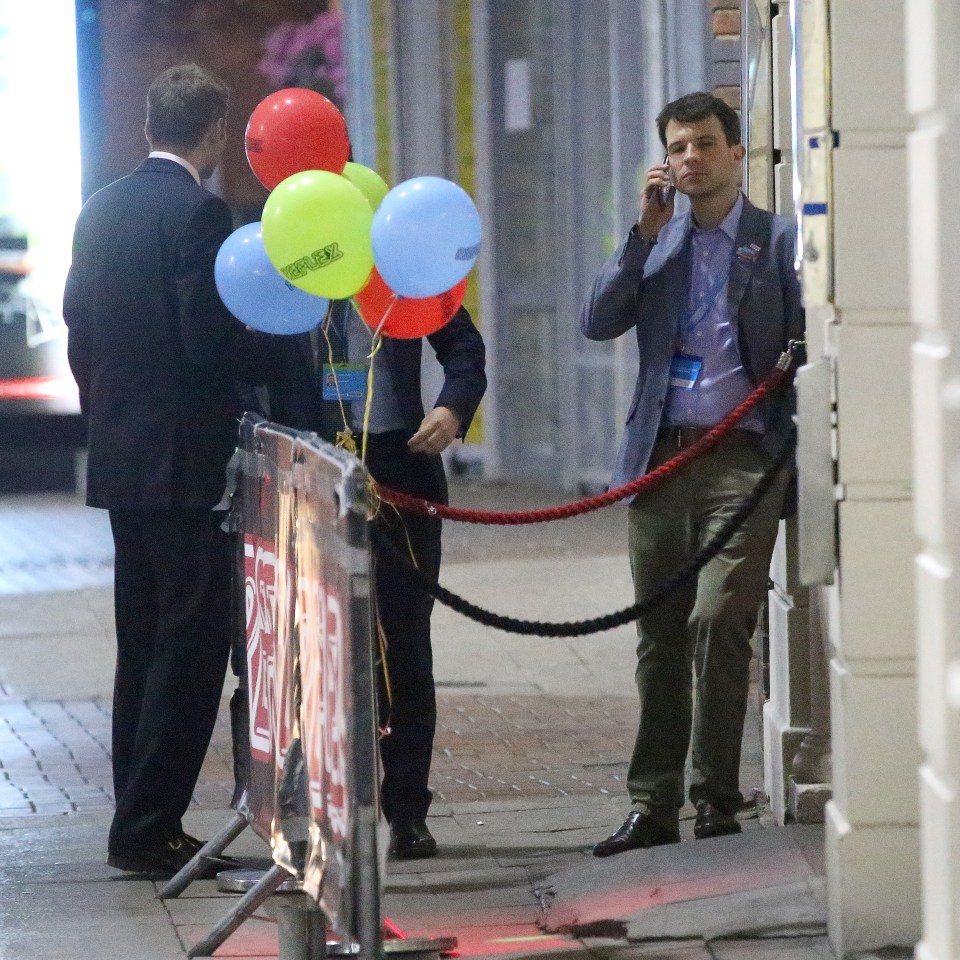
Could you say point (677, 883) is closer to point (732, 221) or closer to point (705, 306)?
point (705, 306)

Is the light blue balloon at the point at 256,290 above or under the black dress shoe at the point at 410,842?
above

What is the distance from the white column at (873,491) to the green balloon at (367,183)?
4.60 ft

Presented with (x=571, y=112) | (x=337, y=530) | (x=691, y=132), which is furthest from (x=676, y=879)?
(x=571, y=112)

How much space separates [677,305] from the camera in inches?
209

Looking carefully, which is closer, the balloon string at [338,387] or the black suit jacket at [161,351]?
the balloon string at [338,387]

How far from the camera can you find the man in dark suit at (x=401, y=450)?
5.42 meters

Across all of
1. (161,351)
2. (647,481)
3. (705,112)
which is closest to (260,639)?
(161,351)

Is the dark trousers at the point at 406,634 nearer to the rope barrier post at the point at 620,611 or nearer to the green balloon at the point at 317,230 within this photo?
the rope barrier post at the point at 620,611

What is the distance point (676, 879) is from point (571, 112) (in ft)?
27.9

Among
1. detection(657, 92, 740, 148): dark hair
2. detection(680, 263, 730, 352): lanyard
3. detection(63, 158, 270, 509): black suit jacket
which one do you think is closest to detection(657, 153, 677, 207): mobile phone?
detection(657, 92, 740, 148): dark hair

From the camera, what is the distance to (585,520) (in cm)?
1200

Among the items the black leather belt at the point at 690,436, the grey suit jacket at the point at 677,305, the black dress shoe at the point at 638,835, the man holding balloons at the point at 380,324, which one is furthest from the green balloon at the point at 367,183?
the black dress shoe at the point at 638,835

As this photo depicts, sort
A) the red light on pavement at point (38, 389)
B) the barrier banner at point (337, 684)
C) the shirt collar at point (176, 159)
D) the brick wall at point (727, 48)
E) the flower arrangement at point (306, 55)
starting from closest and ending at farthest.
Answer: the barrier banner at point (337, 684) → the shirt collar at point (176, 159) → the brick wall at point (727, 48) → the red light on pavement at point (38, 389) → the flower arrangement at point (306, 55)

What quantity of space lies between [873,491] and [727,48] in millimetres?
3526
